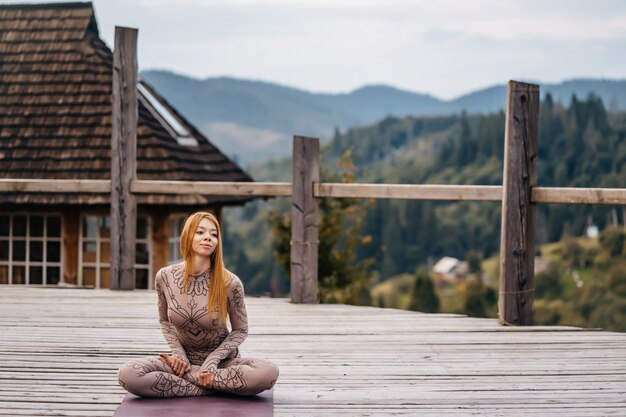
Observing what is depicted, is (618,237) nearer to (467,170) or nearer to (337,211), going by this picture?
(467,170)

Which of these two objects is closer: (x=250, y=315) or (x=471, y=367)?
(x=471, y=367)

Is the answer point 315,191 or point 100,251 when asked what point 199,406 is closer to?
point 315,191

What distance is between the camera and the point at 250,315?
7629mm

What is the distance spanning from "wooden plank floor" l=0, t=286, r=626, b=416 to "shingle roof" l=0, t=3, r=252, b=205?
7.38 m

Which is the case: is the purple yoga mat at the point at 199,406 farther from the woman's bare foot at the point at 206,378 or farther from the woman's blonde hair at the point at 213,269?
the woman's blonde hair at the point at 213,269

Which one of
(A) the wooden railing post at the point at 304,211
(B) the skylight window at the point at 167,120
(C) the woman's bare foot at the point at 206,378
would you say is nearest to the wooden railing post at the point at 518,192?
(A) the wooden railing post at the point at 304,211

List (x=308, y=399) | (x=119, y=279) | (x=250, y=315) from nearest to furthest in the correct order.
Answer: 1. (x=308, y=399)
2. (x=250, y=315)
3. (x=119, y=279)

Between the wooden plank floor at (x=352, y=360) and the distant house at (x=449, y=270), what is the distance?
315ft

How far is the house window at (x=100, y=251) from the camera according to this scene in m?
14.8

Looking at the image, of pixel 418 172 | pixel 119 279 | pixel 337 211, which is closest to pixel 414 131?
pixel 418 172

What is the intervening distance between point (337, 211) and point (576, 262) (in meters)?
77.1

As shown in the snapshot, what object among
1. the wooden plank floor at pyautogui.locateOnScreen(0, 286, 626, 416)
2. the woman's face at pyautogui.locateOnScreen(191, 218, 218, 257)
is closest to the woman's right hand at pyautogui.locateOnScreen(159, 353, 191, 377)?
the wooden plank floor at pyautogui.locateOnScreen(0, 286, 626, 416)

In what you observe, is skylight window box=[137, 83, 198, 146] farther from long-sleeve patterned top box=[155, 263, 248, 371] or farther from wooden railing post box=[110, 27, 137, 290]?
long-sleeve patterned top box=[155, 263, 248, 371]

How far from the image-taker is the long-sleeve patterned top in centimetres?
497
